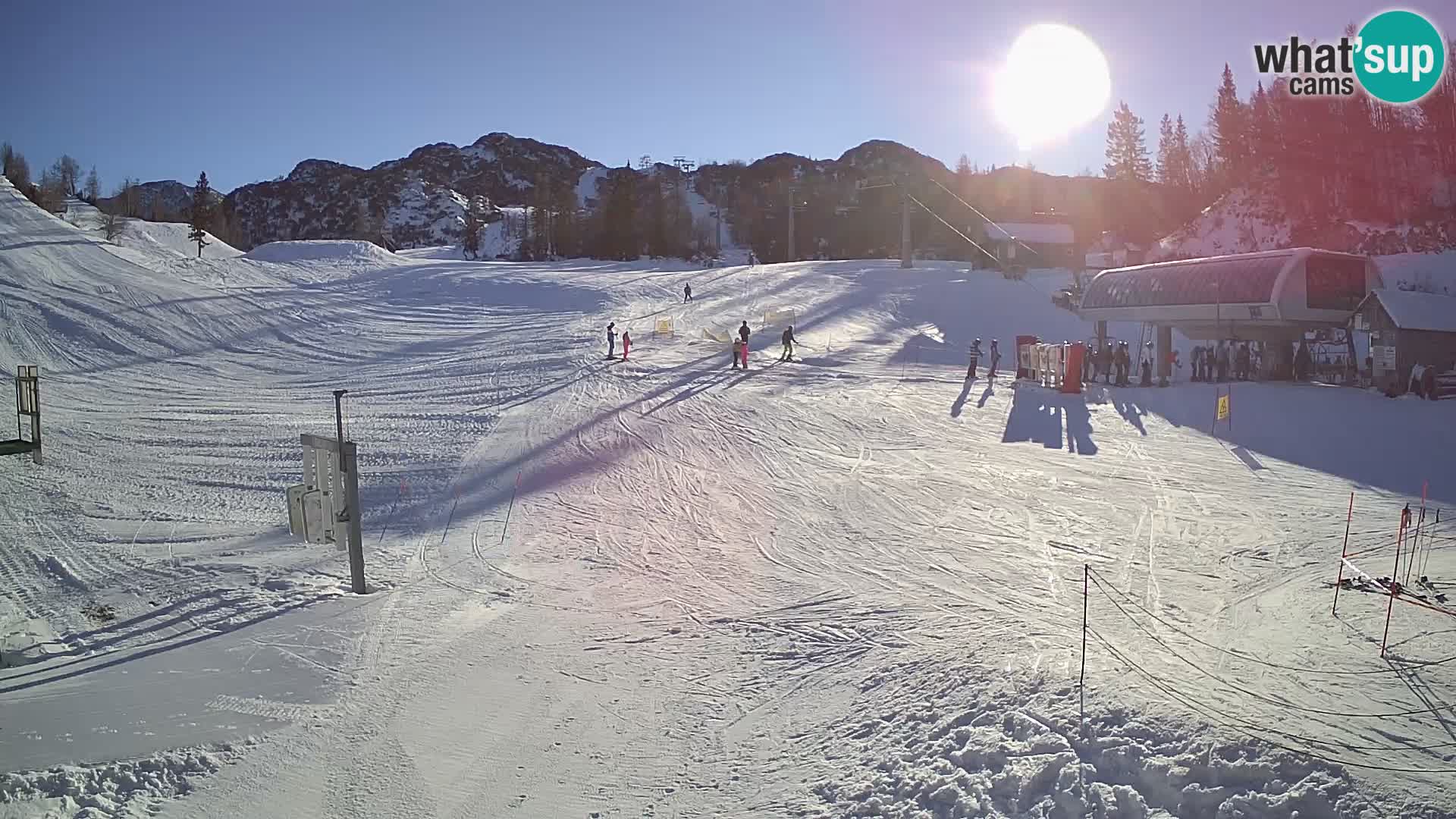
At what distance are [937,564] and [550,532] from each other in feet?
19.0

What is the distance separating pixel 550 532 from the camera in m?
13.5

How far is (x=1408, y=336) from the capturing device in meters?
23.5

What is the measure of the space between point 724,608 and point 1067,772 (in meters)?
4.66

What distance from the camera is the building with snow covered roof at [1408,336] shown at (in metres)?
23.4

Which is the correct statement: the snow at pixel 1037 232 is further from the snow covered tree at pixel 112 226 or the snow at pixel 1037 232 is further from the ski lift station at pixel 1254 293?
the snow covered tree at pixel 112 226

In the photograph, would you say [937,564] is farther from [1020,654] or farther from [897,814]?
[897,814]

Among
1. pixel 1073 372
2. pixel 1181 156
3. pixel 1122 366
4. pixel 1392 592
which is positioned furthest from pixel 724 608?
pixel 1181 156

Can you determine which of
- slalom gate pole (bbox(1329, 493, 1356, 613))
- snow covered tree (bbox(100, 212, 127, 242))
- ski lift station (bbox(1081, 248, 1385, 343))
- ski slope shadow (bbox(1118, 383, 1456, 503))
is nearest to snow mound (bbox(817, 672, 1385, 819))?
slalom gate pole (bbox(1329, 493, 1356, 613))

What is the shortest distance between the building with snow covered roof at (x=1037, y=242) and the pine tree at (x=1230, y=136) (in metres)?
12.9

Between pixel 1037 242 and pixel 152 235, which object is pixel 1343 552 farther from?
pixel 152 235

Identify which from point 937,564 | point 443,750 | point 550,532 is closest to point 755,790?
point 443,750

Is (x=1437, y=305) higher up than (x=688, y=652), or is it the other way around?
(x=1437, y=305)

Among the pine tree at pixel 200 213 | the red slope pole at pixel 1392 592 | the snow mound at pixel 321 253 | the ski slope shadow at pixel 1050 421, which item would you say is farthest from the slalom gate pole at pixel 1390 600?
the pine tree at pixel 200 213

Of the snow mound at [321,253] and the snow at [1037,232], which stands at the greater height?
the snow at [1037,232]
